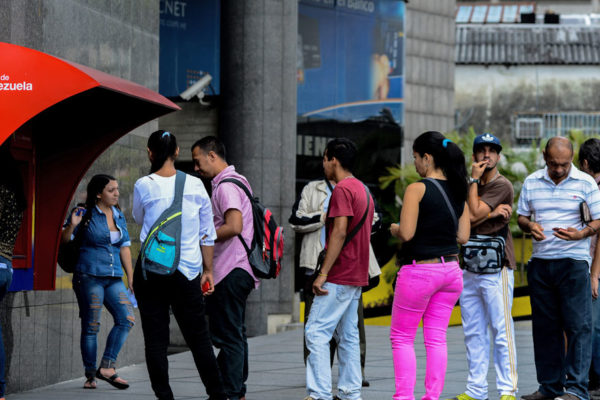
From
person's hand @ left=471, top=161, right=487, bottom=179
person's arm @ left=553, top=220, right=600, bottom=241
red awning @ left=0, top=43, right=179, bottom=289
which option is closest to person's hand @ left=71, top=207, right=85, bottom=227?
red awning @ left=0, top=43, right=179, bottom=289

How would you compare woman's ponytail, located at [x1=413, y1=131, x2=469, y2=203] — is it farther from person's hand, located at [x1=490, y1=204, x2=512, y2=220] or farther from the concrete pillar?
the concrete pillar

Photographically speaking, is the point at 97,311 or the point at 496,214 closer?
the point at 496,214

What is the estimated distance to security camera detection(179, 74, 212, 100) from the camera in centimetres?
1462

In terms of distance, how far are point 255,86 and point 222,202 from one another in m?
7.47

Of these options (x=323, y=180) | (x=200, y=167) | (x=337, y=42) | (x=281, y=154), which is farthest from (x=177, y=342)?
(x=200, y=167)

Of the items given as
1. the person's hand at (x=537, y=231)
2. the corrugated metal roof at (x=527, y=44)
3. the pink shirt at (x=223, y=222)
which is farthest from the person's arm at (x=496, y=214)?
the corrugated metal roof at (x=527, y=44)

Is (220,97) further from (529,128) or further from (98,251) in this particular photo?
(529,128)

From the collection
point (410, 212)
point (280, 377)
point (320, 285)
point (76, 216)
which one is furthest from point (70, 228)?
point (410, 212)

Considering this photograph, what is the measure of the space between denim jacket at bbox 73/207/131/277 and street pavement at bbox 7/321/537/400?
0.98m

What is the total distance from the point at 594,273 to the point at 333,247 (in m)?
2.31

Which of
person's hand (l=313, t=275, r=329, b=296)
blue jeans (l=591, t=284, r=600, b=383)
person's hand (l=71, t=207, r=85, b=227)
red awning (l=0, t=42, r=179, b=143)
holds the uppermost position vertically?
red awning (l=0, t=42, r=179, b=143)

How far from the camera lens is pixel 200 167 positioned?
24.6 feet

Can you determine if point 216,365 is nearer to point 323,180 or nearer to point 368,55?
point 323,180

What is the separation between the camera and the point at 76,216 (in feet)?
28.9
